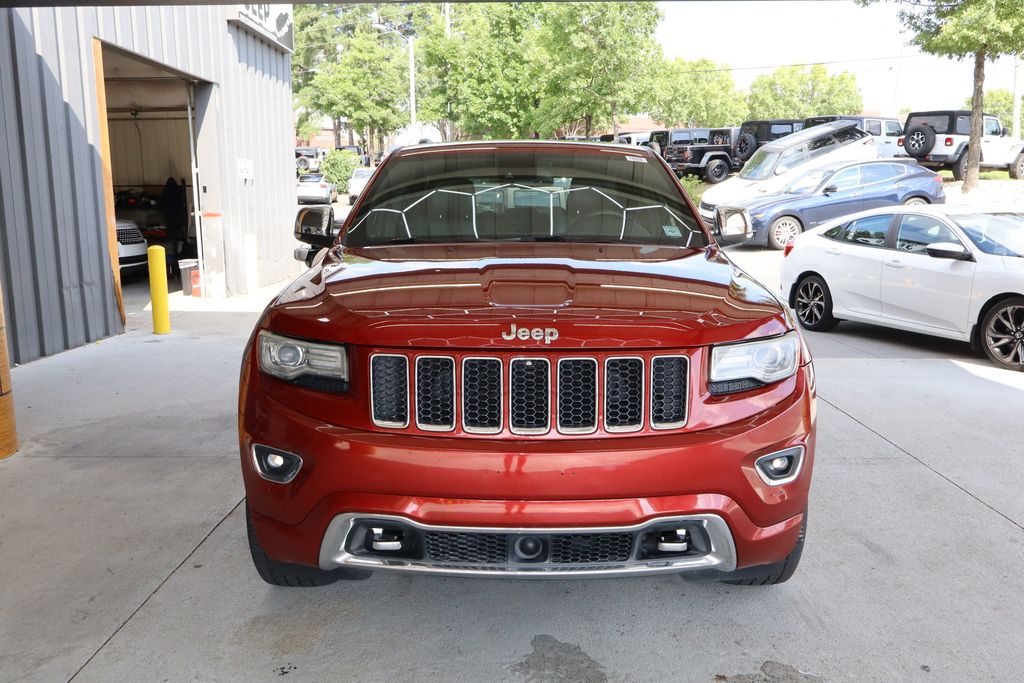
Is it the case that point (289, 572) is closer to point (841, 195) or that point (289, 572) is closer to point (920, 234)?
point (920, 234)

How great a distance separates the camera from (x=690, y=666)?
117 inches

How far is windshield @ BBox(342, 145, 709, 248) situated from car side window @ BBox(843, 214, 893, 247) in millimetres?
5386

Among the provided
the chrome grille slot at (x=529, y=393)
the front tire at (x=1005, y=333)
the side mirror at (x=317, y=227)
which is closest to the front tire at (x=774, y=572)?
the chrome grille slot at (x=529, y=393)

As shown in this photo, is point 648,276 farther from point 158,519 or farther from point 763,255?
point 763,255

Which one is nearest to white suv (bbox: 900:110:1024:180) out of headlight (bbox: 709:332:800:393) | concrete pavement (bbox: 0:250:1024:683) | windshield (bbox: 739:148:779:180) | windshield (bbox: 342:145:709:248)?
windshield (bbox: 739:148:779:180)

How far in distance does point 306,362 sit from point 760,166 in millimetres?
19360

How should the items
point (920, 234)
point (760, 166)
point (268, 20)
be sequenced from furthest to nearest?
point (760, 166) → point (268, 20) → point (920, 234)

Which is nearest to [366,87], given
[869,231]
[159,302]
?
[159,302]

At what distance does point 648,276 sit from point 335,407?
1190mm

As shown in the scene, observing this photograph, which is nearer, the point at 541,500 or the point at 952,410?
the point at 541,500

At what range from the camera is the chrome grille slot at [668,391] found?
2734 mm

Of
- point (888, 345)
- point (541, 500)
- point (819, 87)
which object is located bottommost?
point (888, 345)

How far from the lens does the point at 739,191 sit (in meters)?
20.0

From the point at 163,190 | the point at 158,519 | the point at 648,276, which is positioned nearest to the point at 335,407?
the point at 648,276
